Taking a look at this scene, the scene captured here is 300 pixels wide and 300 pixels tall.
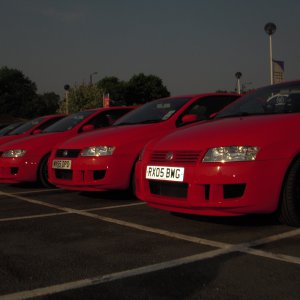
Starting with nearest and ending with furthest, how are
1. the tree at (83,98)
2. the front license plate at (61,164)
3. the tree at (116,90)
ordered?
the front license plate at (61,164), the tree at (83,98), the tree at (116,90)

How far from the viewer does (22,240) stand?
407 cm

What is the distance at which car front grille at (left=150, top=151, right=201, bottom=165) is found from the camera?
428cm

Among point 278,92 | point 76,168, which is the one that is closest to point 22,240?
point 76,168

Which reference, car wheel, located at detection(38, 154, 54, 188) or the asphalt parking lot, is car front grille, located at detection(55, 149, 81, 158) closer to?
the asphalt parking lot

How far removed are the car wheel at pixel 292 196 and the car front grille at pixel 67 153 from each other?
298 centimetres

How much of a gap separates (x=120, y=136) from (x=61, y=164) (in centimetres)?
92

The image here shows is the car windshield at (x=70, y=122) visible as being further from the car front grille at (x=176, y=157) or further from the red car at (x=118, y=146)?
the car front grille at (x=176, y=157)

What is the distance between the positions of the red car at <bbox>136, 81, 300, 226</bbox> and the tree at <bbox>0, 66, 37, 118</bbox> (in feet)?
246

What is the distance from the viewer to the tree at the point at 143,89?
7312cm

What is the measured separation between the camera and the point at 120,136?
6.13 m

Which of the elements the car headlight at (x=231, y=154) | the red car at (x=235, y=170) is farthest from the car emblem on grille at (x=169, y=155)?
the car headlight at (x=231, y=154)

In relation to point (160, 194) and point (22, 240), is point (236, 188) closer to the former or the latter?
point (160, 194)

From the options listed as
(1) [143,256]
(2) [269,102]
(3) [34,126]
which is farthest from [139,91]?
(1) [143,256]

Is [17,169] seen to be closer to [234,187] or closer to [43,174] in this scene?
[43,174]
